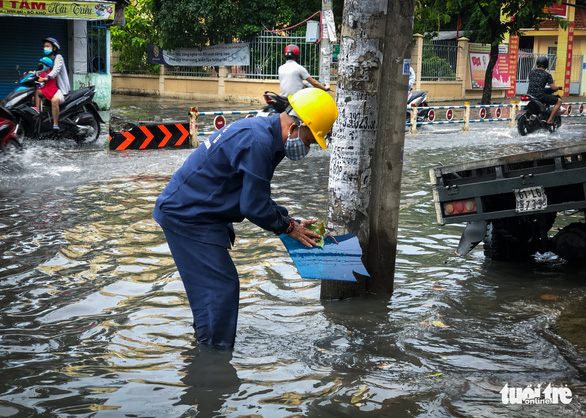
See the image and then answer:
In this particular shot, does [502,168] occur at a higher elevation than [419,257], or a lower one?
higher

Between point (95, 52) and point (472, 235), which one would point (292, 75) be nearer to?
point (472, 235)

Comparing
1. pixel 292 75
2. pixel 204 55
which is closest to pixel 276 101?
pixel 292 75

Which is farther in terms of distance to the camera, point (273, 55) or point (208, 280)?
point (273, 55)

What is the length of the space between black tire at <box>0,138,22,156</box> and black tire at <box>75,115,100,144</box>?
7.13 feet

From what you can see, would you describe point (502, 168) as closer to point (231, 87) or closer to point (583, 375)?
point (583, 375)

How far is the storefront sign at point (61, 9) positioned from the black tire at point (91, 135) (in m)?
6.76

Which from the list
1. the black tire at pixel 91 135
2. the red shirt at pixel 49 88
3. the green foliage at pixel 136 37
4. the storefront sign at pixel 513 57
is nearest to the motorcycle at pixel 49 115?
the black tire at pixel 91 135

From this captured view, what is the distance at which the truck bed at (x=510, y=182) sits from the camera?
19.1 ft


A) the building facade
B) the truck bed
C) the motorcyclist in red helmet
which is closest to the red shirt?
the motorcyclist in red helmet

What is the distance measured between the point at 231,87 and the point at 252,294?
76.8ft

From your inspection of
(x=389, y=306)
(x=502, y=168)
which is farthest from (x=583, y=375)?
(x=502, y=168)

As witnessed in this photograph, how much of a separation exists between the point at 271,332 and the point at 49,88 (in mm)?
9549

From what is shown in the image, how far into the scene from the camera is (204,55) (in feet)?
96.6

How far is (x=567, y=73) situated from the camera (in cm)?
3672
